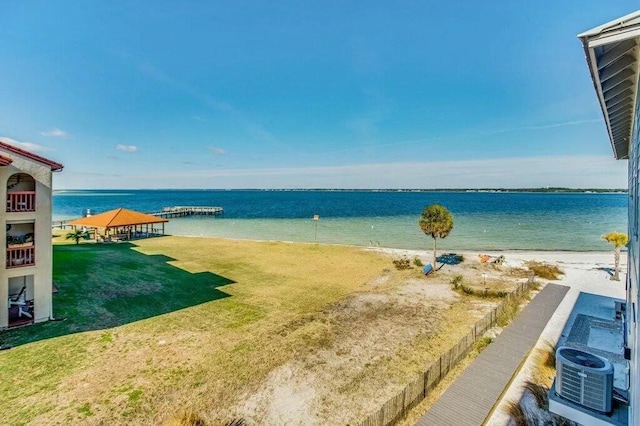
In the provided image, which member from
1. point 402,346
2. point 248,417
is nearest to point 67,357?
point 248,417

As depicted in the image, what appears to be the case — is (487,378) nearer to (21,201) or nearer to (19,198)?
(21,201)

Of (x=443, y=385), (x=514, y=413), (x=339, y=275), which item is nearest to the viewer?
(x=514, y=413)

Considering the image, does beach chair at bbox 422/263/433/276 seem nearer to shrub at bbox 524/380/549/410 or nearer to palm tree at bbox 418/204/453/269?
palm tree at bbox 418/204/453/269

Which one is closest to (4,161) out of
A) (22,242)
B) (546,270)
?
(22,242)

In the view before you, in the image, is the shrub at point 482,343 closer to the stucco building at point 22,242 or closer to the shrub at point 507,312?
the shrub at point 507,312

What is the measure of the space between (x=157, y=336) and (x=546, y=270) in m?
20.4

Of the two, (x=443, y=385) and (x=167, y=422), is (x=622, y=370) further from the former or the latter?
(x=167, y=422)

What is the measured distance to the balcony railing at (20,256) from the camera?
1082 centimetres

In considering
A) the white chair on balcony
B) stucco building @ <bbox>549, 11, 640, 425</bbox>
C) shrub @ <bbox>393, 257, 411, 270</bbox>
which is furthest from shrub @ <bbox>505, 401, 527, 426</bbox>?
the white chair on balcony

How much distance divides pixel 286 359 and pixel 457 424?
4602 mm

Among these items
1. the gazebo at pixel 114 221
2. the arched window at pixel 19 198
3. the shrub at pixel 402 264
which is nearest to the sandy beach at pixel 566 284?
the shrub at pixel 402 264

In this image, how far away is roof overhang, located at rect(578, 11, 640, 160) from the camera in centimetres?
288

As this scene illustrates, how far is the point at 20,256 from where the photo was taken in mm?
11258

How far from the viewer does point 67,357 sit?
9.44m
